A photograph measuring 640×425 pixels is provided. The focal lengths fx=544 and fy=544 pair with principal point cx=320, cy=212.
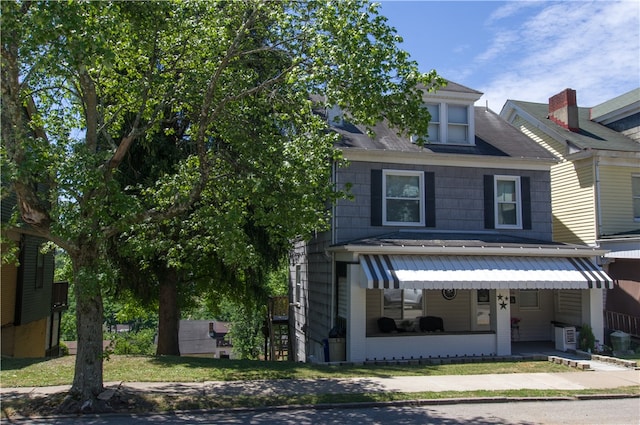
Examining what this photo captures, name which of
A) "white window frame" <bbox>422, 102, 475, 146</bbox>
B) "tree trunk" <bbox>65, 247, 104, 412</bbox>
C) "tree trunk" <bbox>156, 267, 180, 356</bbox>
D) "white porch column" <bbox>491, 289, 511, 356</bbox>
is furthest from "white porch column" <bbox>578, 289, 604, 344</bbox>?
"tree trunk" <bbox>65, 247, 104, 412</bbox>

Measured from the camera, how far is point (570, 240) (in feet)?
67.9

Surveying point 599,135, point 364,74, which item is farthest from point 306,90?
point 599,135

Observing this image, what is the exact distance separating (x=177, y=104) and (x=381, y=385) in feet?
24.3

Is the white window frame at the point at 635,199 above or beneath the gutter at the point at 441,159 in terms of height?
beneath

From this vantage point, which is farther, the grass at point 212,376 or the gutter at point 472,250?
the gutter at point 472,250

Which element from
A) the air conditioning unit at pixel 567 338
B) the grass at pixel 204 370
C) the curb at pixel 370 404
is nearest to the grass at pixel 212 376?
the grass at pixel 204 370

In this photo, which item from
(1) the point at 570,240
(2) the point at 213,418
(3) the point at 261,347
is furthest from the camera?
(3) the point at 261,347

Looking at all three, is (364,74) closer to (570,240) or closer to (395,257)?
(395,257)

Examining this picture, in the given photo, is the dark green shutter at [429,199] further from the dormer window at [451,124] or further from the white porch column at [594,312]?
the white porch column at [594,312]

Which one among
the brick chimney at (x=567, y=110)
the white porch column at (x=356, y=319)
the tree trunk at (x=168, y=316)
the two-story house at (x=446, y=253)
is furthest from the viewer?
the brick chimney at (x=567, y=110)

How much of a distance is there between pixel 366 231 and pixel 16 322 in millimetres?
12563

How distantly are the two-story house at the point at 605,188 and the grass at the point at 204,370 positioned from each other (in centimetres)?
615

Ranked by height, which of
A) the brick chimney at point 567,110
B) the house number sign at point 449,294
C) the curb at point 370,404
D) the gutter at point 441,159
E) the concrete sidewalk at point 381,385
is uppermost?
the brick chimney at point 567,110

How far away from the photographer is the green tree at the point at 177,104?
8.73 metres
